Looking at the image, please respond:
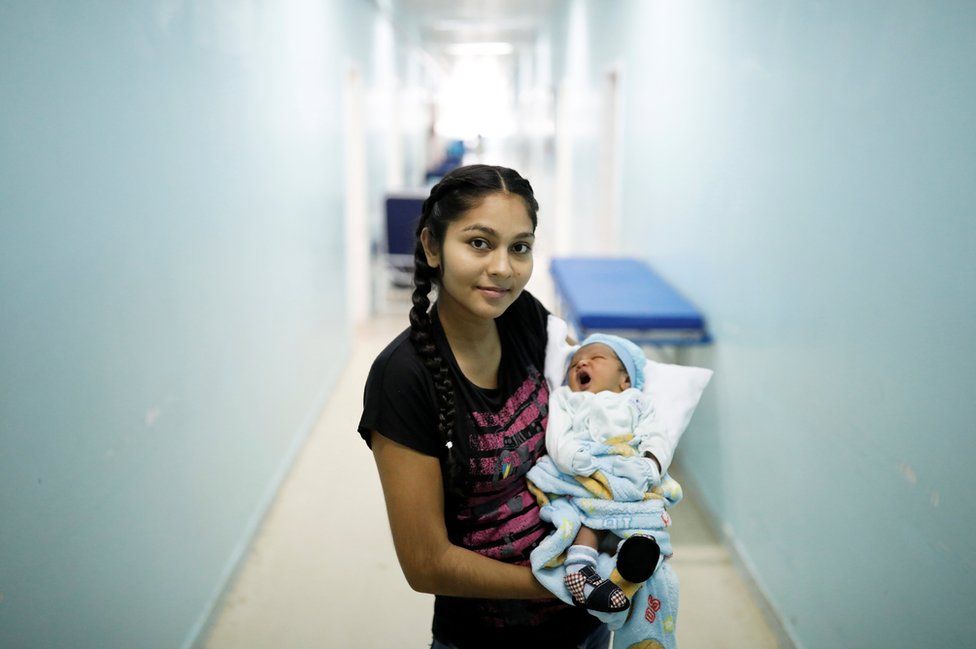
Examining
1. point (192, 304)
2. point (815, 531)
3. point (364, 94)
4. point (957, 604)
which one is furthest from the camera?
point (364, 94)

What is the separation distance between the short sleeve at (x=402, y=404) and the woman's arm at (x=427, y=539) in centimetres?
2

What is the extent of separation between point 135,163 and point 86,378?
0.61 metres

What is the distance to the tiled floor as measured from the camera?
90.8 inches

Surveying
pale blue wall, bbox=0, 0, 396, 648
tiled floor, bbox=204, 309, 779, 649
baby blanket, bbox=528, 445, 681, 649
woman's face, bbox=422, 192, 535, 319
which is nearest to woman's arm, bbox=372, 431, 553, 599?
baby blanket, bbox=528, 445, 681, 649

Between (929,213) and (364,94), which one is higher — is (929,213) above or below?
below

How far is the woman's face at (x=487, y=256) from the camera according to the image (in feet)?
3.54

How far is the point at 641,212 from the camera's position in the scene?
14.9 ft

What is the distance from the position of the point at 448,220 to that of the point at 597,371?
53 cm

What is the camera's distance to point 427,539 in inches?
41.4

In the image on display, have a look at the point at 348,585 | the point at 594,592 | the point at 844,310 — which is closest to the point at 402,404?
the point at 594,592

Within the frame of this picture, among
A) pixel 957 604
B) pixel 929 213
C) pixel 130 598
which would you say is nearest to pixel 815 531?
pixel 957 604

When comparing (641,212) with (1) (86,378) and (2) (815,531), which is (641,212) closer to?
(2) (815,531)

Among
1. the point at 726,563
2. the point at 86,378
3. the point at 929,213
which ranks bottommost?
the point at 726,563

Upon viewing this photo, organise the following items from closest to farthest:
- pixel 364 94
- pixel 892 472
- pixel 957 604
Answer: pixel 957 604
pixel 892 472
pixel 364 94
